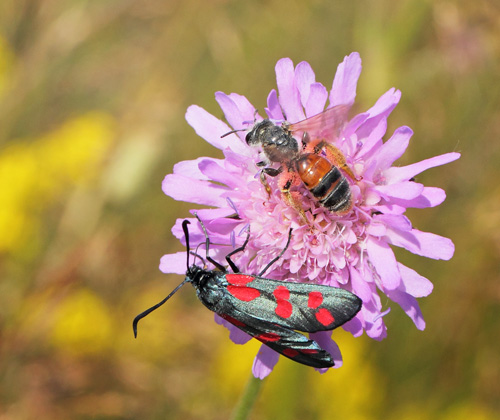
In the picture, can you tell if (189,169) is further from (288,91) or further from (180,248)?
(180,248)

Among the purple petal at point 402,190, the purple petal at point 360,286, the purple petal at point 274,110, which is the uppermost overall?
the purple petal at point 274,110

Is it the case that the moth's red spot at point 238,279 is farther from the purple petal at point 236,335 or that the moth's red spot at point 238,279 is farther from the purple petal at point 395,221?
the purple petal at point 395,221

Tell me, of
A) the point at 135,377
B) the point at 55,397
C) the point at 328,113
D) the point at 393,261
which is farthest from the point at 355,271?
the point at 55,397

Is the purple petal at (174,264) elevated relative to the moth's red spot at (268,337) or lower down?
elevated

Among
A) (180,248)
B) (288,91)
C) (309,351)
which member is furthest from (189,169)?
(180,248)

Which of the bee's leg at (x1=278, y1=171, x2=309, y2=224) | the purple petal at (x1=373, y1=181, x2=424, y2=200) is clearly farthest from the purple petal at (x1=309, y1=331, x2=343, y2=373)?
the purple petal at (x1=373, y1=181, x2=424, y2=200)

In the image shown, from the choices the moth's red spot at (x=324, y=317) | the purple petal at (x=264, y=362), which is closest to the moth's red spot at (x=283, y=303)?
the moth's red spot at (x=324, y=317)
